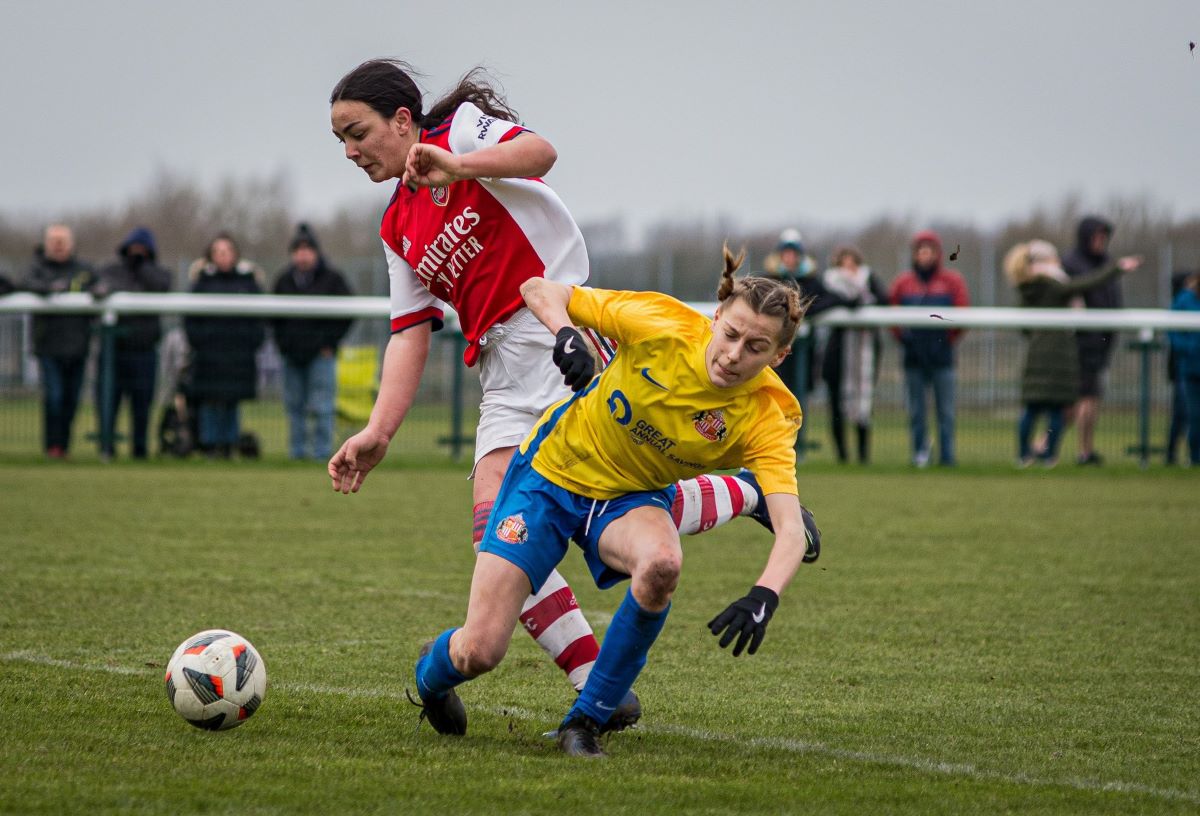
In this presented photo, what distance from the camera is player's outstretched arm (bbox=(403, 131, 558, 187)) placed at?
4.18m

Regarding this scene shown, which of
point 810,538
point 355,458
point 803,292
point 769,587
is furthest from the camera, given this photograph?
point 803,292

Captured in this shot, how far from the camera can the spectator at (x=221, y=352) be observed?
13633 millimetres

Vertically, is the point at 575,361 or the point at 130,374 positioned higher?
the point at 575,361

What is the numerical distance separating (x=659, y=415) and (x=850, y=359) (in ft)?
32.3

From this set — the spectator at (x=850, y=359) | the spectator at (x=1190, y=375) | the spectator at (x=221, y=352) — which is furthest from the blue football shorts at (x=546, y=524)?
the spectator at (x=1190, y=375)

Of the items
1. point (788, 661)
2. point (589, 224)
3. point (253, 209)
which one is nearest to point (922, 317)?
point (788, 661)

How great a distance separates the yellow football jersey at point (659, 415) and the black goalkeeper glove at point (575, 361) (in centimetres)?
35

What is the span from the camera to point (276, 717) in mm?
4449

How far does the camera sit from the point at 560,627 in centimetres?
453

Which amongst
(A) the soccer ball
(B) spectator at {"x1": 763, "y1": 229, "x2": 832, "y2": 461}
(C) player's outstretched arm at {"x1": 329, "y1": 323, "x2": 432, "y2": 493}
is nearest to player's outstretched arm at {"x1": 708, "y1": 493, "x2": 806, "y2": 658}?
(C) player's outstretched arm at {"x1": 329, "y1": 323, "x2": 432, "y2": 493}

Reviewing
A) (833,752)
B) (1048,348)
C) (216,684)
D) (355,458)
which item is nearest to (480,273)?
(355,458)

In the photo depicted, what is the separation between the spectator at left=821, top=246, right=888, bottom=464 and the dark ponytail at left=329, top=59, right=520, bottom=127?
360 inches

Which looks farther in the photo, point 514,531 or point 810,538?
point 810,538

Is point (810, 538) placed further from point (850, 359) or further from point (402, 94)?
point (850, 359)
